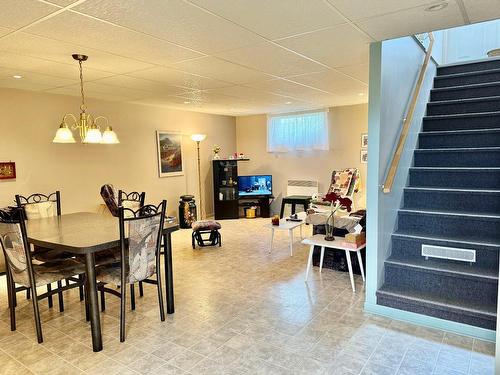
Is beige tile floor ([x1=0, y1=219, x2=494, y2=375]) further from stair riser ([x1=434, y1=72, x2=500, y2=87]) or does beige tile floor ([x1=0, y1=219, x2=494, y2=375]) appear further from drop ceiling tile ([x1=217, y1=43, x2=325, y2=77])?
stair riser ([x1=434, y1=72, x2=500, y2=87])

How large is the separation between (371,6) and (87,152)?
469cm

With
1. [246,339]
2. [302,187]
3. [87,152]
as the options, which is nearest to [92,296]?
[246,339]

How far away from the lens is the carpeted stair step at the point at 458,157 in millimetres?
3490

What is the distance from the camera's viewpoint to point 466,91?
424 cm

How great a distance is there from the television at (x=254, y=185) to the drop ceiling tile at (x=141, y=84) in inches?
134

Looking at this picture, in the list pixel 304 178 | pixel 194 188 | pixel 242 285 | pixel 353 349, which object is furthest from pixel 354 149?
pixel 353 349

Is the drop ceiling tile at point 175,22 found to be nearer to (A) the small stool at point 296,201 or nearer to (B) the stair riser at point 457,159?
(B) the stair riser at point 457,159

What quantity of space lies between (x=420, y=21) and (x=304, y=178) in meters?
5.42

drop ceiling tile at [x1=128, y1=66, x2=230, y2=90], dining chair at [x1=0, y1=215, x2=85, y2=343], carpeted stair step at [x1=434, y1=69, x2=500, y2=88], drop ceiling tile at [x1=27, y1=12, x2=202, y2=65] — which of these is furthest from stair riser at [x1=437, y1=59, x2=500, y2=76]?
dining chair at [x1=0, y1=215, x2=85, y2=343]

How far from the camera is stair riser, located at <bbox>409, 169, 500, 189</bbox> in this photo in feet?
11.0

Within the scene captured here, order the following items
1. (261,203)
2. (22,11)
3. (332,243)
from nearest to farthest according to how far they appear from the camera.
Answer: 1. (22,11)
2. (332,243)
3. (261,203)

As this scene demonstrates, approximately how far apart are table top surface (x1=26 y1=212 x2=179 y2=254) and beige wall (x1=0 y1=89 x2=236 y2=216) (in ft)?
4.58

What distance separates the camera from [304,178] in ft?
25.4

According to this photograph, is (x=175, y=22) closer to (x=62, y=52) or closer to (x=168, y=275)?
(x=62, y=52)
